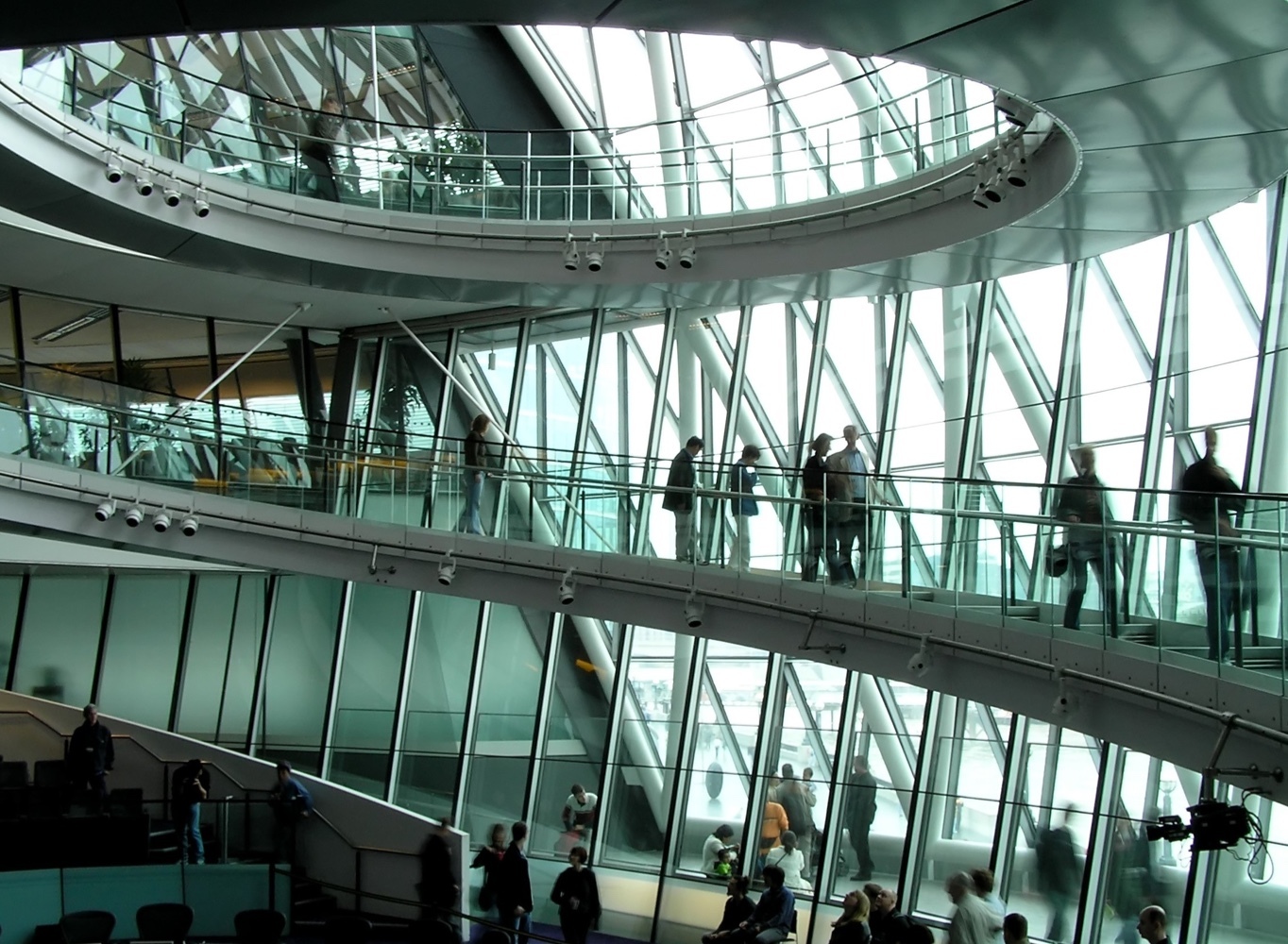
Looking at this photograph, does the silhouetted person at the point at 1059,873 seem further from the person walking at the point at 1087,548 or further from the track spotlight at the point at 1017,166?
the track spotlight at the point at 1017,166

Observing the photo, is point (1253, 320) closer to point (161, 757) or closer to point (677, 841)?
point (677, 841)

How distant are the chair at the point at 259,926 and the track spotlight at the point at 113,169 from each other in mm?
7981

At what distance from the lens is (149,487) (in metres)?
16.4

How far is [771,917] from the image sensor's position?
12508mm

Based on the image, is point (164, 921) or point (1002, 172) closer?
point (1002, 172)

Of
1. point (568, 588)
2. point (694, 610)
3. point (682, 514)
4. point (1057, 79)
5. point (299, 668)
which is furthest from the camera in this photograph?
point (299, 668)

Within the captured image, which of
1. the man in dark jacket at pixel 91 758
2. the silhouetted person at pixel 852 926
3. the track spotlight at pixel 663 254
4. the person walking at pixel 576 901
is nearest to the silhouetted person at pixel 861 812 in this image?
the person walking at pixel 576 901

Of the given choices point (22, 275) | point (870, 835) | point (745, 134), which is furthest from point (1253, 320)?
point (22, 275)

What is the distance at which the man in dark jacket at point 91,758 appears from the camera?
1733 centimetres

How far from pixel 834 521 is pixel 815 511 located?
25 cm

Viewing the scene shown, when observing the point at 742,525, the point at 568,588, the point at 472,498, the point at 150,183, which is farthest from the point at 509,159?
the point at 742,525

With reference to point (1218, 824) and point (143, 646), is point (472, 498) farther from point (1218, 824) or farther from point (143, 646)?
point (1218, 824)

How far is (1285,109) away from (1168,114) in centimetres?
70

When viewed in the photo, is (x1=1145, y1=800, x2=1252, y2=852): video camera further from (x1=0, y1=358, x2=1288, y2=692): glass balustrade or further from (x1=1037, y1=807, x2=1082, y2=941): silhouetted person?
(x1=1037, y1=807, x2=1082, y2=941): silhouetted person
